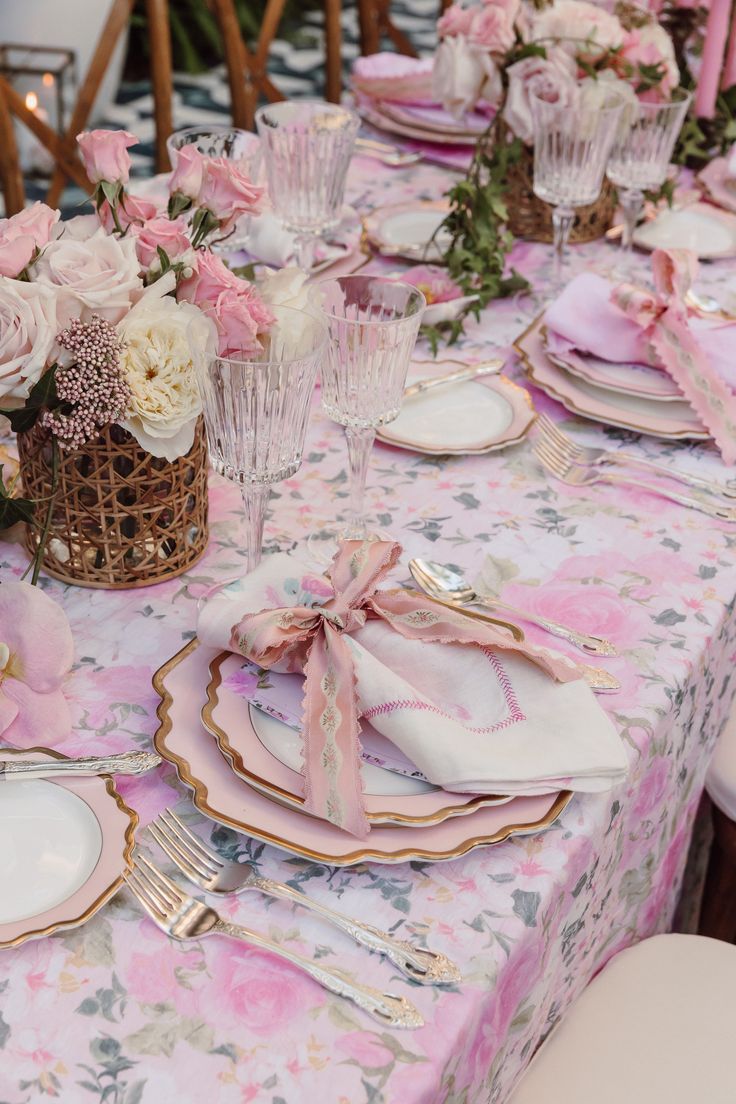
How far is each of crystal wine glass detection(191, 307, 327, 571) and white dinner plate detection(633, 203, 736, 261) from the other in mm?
911

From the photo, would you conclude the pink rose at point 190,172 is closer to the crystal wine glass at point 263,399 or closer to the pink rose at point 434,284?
the crystal wine glass at point 263,399

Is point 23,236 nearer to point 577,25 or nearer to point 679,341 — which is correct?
point 679,341

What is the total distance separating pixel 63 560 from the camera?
0.96 m

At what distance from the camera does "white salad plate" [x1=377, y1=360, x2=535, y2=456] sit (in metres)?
1.18

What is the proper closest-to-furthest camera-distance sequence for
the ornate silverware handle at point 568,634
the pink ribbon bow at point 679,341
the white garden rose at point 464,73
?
the ornate silverware handle at point 568,634
the pink ribbon bow at point 679,341
the white garden rose at point 464,73

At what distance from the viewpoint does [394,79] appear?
1.98 metres

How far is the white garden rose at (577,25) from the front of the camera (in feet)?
4.97

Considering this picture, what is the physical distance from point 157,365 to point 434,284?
25.9 inches

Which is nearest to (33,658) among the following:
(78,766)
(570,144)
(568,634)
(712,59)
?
(78,766)

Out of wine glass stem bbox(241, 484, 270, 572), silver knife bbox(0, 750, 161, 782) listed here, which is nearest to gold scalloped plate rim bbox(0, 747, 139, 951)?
silver knife bbox(0, 750, 161, 782)

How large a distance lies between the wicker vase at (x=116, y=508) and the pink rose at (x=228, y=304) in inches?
3.9

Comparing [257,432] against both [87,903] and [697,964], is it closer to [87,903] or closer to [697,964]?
[87,903]

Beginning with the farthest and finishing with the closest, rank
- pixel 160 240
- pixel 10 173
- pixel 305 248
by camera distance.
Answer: pixel 10 173 < pixel 305 248 < pixel 160 240

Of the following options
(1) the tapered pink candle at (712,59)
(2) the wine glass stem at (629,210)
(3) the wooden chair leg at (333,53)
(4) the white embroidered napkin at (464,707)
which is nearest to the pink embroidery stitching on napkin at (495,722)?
(4) the white embroidered napkin at (464,707)
